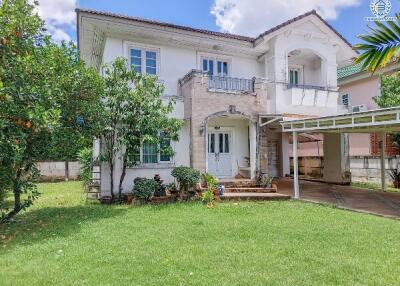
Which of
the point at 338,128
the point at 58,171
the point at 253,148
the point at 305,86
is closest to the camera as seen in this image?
the point at 338,128

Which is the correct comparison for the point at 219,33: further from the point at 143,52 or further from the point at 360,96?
the point at 360,96

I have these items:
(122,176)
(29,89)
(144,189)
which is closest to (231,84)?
(144,189)

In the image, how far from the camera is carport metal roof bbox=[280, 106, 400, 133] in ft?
39.6

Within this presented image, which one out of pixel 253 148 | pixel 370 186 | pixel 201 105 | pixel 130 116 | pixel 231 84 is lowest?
pixel 370 186

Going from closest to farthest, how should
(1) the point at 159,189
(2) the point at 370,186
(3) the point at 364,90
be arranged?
(1) the point at 159,189 < (2) the point at 370,186 < (3) the point at 364,90

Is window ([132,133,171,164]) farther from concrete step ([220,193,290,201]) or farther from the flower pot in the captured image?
concrete step ([220,193,290,201])

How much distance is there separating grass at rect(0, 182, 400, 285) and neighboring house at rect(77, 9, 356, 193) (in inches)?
204

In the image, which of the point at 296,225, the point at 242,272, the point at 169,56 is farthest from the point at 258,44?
the point at 242,272

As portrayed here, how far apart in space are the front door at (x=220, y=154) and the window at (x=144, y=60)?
4.74 m

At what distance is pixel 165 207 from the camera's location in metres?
13.7

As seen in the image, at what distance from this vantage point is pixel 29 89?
10.0m

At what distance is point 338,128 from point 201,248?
9.38 meters

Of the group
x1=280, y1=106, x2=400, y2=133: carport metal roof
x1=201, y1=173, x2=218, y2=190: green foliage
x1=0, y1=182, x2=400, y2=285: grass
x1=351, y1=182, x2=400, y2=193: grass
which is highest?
x1=280, y1=106, x2=400, y2=133: carport metal roof

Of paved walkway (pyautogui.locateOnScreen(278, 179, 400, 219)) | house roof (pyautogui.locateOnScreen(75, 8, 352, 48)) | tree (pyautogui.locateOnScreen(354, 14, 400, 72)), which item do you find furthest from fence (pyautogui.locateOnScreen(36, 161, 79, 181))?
tree (pyautogui.locateOnScreen(354, 14, 400, 72))
